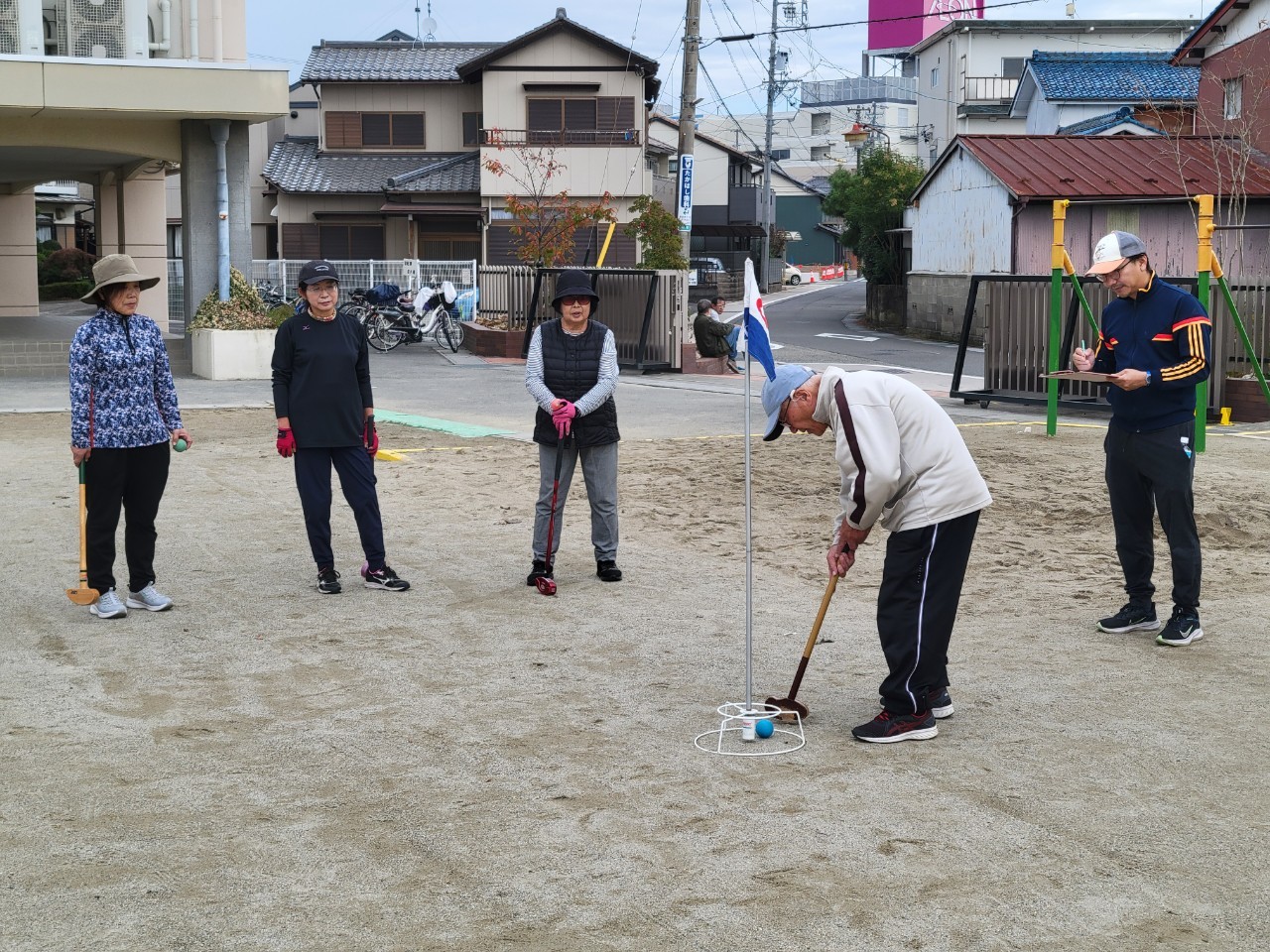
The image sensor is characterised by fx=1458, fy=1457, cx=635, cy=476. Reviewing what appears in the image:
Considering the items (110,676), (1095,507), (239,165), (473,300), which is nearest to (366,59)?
(473,300)

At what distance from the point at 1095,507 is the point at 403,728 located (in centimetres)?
611

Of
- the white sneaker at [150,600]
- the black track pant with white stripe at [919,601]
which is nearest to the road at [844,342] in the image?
the white sneaker at [150,600]

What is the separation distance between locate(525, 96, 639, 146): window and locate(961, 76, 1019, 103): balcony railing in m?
16.4

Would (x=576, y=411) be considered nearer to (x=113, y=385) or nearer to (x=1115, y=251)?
(x=113, y=385)

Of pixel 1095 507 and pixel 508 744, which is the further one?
pixel 1095 507

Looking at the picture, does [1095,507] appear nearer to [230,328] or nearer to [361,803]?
[361,803]

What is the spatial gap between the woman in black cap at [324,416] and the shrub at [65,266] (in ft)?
113

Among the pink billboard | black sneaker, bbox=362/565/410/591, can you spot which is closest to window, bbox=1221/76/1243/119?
the pink billboard

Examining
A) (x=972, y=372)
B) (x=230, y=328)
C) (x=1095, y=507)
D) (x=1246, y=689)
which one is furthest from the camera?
(x=972, y=372)

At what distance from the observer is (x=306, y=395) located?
755 cm

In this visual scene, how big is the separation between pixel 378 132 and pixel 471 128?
258 centimetres

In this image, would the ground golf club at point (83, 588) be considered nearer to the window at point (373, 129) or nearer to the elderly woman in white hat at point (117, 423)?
the elderly woman in white hat at point (117, 423)

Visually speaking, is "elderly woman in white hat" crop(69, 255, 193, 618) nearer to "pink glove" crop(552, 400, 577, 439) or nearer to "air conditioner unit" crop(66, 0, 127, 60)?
"pink glove" crop(552, 400, 577, 439)

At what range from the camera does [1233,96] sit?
33.2 m
